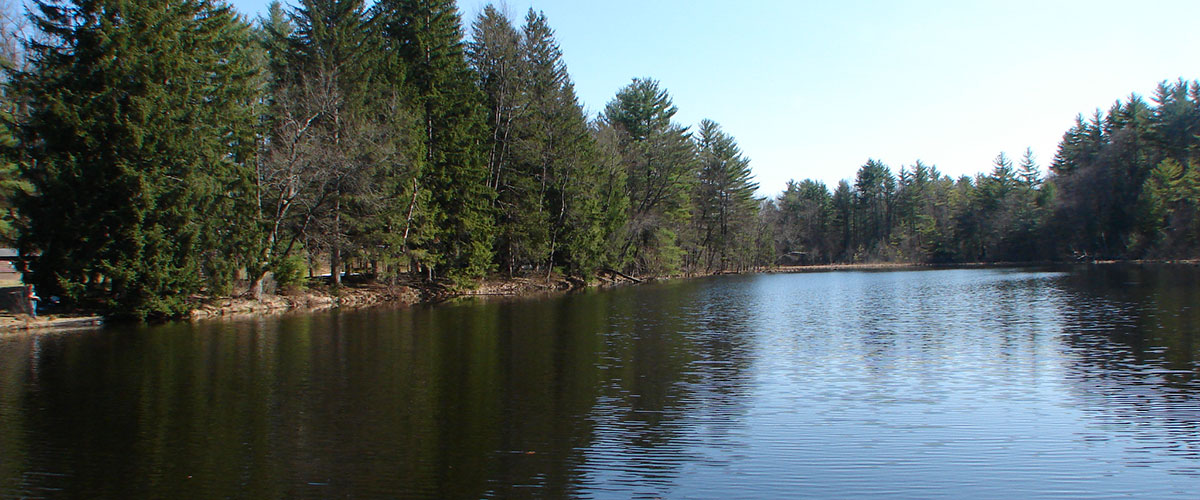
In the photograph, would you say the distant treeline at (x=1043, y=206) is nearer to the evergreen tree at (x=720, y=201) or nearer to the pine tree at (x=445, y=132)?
the evergreen tree at (x=720, y=201)

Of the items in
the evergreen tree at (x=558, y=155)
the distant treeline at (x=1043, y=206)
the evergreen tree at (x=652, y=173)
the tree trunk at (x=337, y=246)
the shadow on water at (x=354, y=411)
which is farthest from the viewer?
the distant treeline at (x=1043, y=206)

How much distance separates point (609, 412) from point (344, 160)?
23228 millimetres

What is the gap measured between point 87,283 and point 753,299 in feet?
91.7

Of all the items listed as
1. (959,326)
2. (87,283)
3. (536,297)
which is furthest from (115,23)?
(959,326)

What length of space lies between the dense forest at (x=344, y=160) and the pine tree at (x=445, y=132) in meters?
0.13

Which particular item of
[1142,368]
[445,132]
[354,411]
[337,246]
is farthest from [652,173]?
[354,411]

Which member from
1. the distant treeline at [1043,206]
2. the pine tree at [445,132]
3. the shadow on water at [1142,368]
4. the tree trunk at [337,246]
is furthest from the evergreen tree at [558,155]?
the distant treeline at [1043,206]

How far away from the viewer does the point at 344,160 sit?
103 feet

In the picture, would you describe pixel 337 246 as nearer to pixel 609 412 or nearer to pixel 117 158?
pixel 117 158

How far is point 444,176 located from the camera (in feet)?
127

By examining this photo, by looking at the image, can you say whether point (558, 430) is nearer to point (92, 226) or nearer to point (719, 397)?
point (719, 397)

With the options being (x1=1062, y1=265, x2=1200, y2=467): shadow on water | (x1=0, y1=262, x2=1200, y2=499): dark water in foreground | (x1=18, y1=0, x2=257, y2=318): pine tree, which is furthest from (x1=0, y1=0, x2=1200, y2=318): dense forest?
(x1=1062, y1=265, x2=1200, y2=467): shadow on water

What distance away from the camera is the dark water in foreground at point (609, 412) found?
326 inches

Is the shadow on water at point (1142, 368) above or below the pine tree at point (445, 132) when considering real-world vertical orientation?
below
